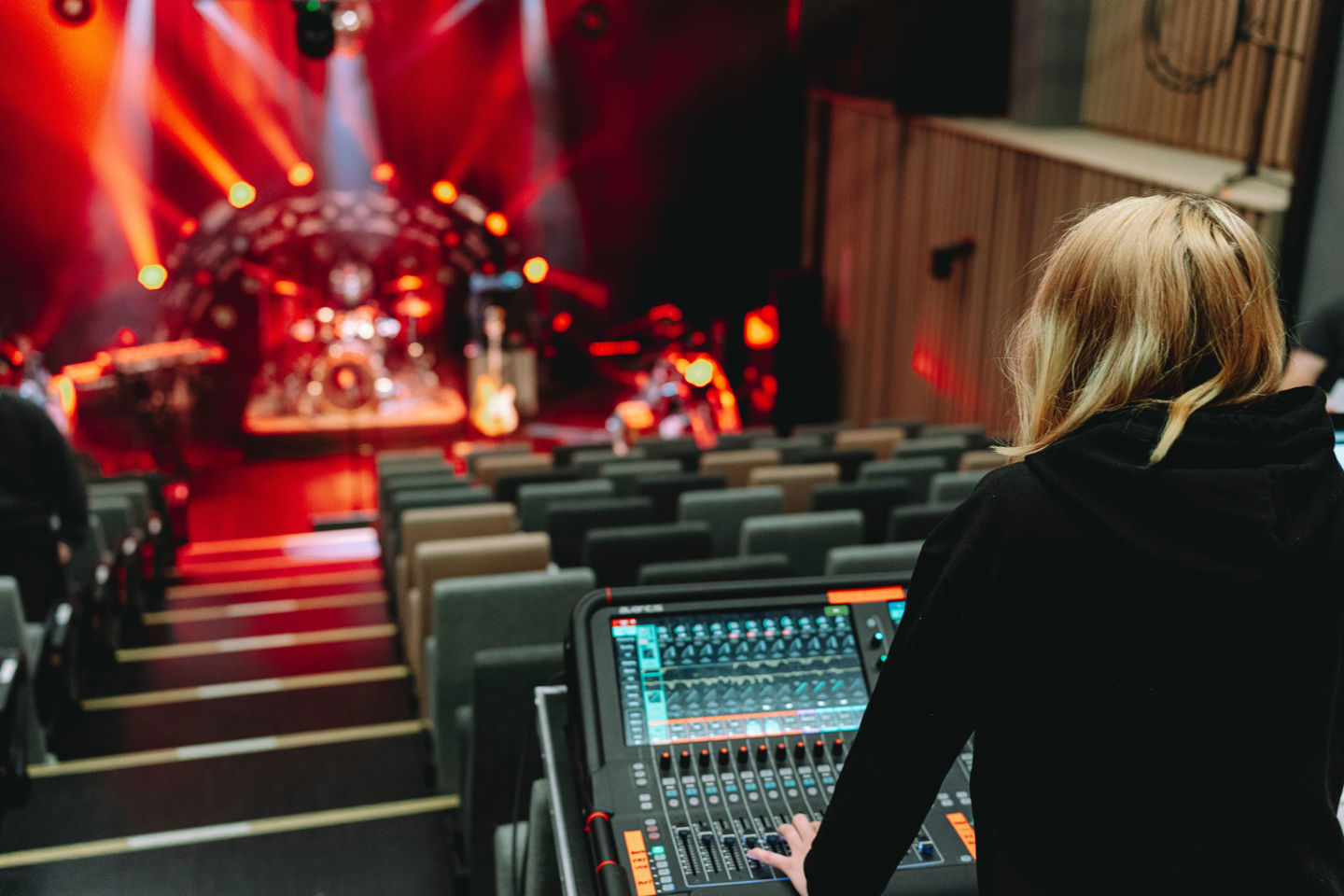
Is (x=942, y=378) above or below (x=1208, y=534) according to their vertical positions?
below

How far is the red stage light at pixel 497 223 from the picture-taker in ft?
41.9

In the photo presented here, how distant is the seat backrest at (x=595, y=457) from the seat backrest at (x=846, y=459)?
3.48 feet

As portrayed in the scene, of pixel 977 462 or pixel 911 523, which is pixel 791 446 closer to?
pixel 977 462

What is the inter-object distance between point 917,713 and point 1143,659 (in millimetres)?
225

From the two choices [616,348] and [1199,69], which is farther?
[616,348]

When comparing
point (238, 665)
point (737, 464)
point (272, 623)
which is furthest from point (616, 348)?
point (238, 665)

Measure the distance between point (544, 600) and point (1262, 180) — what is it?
17.1ft

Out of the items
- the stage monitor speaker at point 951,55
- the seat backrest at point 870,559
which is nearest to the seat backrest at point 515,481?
the seat backrest at point 870,559

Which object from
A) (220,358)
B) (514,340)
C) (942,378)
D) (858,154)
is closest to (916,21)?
(858,154)

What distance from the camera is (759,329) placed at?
508 inches

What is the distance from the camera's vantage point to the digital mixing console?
1424 millimetres

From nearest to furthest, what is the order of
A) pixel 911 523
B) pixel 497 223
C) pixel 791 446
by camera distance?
pixel 911 523, pixel 791 446, pixel 497 223

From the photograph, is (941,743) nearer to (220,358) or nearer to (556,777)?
(556,777)

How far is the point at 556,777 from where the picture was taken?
63.0 inches
